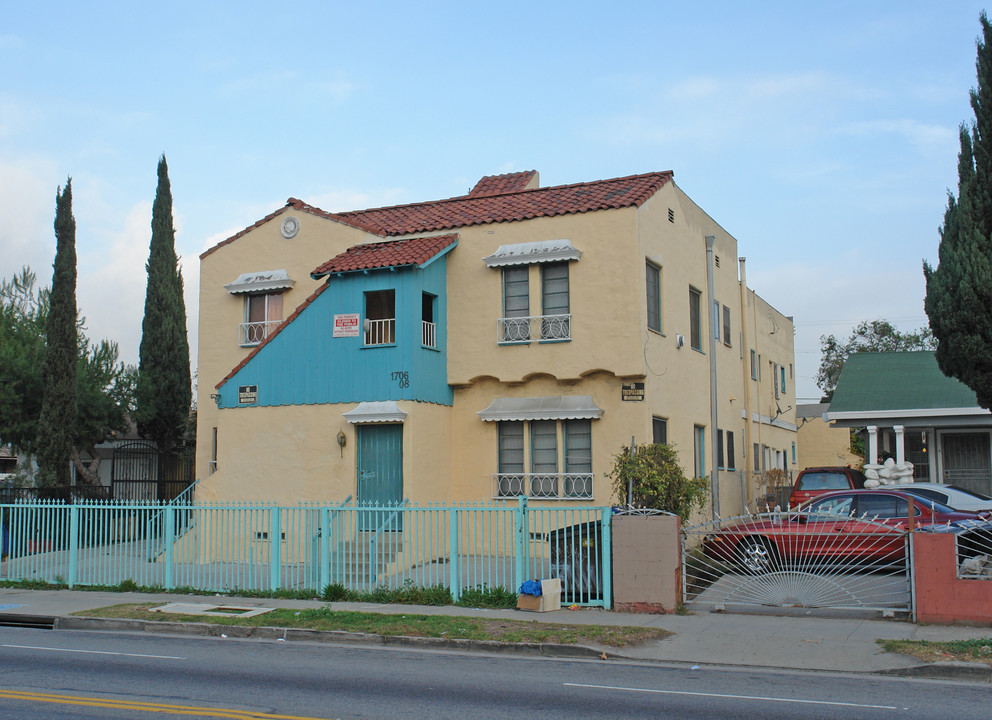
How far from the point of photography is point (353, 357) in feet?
60.4

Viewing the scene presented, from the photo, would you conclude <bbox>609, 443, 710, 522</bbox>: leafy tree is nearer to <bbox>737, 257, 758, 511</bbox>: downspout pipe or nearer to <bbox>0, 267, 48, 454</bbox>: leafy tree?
<bbox>737, 257, 758, 511</bbox>: downspout pipe

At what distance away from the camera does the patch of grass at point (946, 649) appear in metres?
9.62

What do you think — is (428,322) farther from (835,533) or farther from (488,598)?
(835,533)

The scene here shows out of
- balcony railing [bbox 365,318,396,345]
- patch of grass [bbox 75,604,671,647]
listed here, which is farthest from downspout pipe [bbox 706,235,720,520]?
patch of grass [bbox 75,604,671,647]

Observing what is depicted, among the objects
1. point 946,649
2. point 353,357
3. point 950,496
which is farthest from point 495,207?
point 946,649

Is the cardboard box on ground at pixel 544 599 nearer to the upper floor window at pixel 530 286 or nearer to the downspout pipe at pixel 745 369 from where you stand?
the upper floor window at pixel 530 286

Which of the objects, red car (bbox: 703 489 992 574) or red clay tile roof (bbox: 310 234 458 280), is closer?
red car (bbox: 703 489 992 574)

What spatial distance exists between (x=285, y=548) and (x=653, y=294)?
8.97 m

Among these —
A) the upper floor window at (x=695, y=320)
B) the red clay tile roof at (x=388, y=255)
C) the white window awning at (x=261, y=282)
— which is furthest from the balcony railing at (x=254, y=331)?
the upper floor window at (x=695, y=320)

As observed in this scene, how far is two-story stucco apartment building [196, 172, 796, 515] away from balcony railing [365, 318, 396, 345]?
56 millimetres

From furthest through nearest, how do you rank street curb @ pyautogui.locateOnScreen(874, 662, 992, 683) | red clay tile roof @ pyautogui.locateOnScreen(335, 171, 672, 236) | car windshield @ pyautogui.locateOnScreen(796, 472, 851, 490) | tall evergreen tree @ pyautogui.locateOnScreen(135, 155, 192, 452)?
tall evergreen tree @ pyautogui.locateOnScreen(135, 155, 192, 452) → car windshield @ pyautogui.locateOnScreen(796, 472, 851, 490) → red clay tile roof @ pyautogui.locateOnScreen(335, 171, 672, 236) → street curb @ pyautogui.locateOnScreen(874, 662, 992, 683)

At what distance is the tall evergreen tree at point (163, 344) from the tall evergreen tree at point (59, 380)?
403 cm

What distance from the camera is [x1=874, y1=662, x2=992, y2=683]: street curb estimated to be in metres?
9.28

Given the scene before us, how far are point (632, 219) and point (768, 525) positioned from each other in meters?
6.60
